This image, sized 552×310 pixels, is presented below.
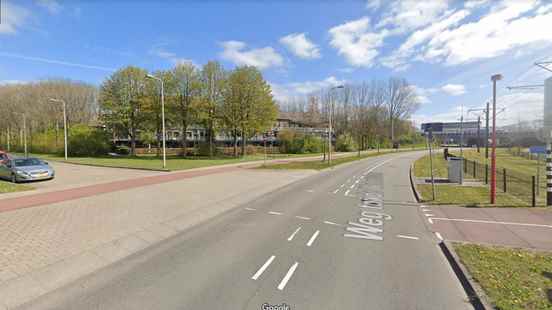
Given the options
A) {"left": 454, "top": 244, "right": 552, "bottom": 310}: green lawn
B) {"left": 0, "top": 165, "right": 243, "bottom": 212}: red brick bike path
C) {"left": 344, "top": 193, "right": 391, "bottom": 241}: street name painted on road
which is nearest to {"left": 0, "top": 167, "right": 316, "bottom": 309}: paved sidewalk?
{"left": 0, "top": 165, "right": 243, "bottom": 212}: red brick bike path

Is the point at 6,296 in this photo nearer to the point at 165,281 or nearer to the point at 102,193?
the point at 165,281

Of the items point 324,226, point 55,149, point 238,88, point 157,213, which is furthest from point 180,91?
point 324,226

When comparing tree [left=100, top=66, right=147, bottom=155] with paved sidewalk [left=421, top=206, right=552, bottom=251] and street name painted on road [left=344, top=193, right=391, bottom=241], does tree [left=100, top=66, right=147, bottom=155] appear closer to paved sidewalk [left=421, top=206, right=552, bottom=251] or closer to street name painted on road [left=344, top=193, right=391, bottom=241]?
street name painted on road [left=344, top=193, right=391, bottom=241]

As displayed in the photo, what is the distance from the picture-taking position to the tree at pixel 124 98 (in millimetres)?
36312

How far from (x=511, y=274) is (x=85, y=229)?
29.5ft

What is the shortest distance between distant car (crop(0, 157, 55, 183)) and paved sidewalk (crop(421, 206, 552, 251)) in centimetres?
1910

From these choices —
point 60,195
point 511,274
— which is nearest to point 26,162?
point 60,195

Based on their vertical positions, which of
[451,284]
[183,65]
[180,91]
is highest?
[183,65]

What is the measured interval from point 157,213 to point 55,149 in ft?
162

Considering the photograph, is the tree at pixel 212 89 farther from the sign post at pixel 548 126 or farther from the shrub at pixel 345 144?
the sign post at pixel 548 126

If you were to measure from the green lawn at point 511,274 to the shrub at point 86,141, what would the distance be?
46.1 meters

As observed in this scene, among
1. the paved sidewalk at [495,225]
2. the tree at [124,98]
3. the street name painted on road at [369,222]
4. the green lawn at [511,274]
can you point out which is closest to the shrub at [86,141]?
the tree at [124,98]

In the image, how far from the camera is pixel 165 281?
3.90 m

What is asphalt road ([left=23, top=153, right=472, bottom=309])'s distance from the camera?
3.39 metres
